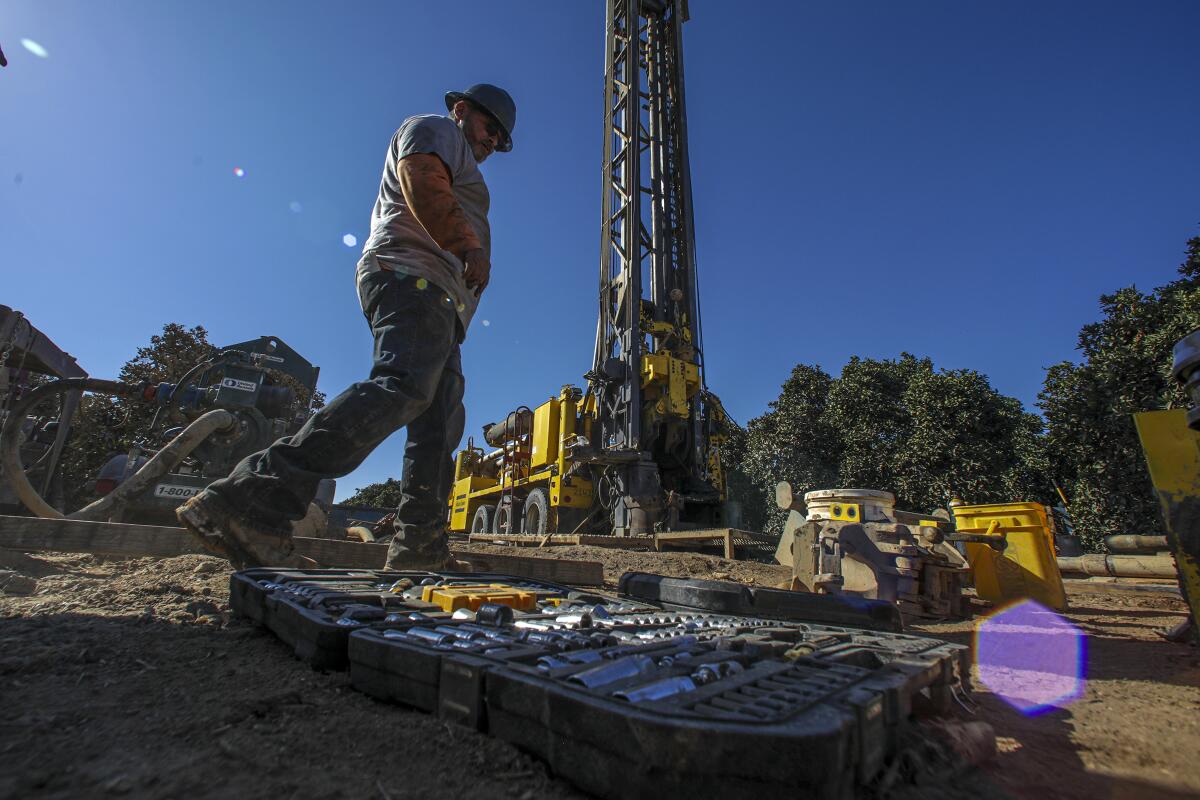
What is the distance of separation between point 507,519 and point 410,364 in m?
10.0

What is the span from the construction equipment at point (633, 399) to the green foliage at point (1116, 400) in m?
6.93

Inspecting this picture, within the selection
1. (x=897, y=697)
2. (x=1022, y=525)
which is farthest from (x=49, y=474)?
(x=1022, y=525)

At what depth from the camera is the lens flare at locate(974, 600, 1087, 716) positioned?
5.74ft

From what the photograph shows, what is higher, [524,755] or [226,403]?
[226,403]

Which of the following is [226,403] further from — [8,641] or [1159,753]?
[1159,753]

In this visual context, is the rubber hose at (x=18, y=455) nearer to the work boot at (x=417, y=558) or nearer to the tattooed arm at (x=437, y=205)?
the work boot at (x=417, y=558)

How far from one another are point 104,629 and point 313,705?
945 mm

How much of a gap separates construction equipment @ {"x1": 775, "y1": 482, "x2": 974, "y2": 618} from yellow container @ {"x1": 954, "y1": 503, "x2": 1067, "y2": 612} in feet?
4.05

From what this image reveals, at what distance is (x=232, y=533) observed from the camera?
6.58ft

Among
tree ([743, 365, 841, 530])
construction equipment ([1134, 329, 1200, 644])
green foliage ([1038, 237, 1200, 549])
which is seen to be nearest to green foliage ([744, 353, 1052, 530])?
tree ([743, 365, 841, 530])

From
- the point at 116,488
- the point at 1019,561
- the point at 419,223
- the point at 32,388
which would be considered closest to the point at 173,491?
the point at 116,488

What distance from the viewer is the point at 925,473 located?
14664 millimetres

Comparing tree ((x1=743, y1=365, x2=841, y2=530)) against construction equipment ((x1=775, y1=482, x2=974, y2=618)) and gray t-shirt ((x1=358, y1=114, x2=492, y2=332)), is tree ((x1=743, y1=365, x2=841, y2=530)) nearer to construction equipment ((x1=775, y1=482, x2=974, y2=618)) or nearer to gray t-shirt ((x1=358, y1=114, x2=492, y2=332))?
construction equipment ((x1=775, y1=482, x2=974, y2=618))

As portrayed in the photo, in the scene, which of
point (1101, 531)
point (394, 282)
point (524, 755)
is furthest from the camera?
point (1101, 531)
